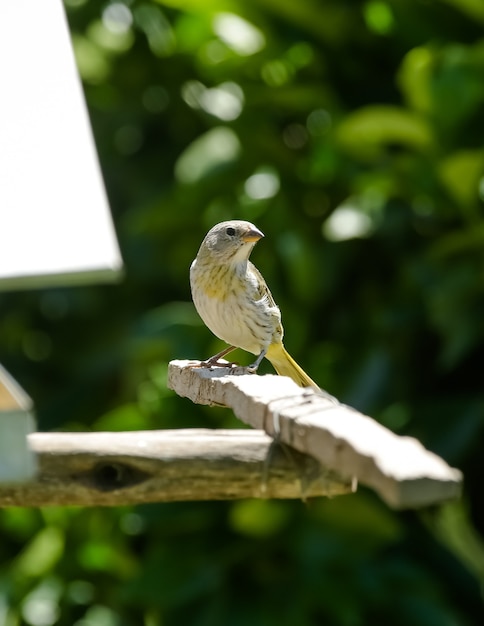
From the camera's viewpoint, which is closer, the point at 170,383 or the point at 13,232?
the point at 13,232

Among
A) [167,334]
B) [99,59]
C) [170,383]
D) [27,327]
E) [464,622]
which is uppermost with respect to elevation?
[99,59]

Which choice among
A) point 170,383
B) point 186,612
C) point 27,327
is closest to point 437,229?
point 186,612

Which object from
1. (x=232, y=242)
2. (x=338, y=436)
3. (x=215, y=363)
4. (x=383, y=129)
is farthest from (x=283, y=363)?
(x=383, y=129)

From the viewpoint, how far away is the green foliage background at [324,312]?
250 inches

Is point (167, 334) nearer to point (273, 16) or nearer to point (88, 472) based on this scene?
point (273, 16)

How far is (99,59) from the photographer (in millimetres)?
9367

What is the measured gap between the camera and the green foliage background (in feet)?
20.8

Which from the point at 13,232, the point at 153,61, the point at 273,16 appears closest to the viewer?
the point at 13,232

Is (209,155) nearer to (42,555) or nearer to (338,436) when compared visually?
(42,555)

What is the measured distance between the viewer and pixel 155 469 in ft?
10.0

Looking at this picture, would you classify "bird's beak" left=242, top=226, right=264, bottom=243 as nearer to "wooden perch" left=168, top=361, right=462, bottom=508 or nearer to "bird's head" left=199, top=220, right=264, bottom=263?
"bird's head" left=199, top=220, right=264, bottom=263

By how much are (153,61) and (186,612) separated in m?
4.33

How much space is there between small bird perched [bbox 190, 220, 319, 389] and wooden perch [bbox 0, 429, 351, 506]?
3.98 feet

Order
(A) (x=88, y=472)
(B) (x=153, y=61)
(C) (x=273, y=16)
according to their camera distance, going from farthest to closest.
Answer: (B) (x=153, y=61) < (C) (x=273, y=16) < (A) (x=88, y=472)
